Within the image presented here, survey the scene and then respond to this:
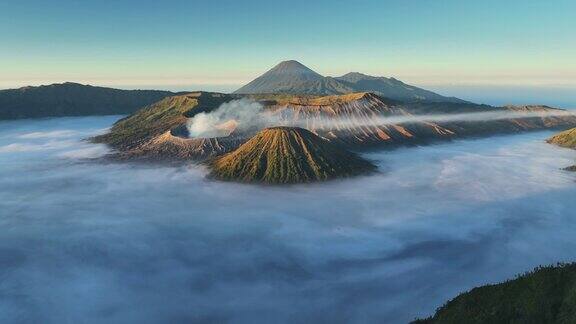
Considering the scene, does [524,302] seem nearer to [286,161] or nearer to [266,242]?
[266,242]

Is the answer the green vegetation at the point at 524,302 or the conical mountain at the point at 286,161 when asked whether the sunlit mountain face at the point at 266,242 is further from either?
the green vegetation at the point at 524,302

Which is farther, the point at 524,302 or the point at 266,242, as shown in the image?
the point at 266,242

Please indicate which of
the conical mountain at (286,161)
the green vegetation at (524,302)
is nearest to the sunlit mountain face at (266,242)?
the conical mountain at (286,161)

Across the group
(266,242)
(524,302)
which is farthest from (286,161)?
(524,302)

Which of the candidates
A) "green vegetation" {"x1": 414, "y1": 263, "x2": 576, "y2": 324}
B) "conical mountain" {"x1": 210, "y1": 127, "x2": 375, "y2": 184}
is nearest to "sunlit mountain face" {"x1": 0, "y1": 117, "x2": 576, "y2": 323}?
"conical mountain" {"x1": 210, "y1": 127, "x2": 375, "y2": 184}

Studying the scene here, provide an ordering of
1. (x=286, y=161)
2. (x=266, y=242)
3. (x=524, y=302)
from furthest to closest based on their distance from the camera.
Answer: (x=286, y=161)
(x=266, y=242)
(x=524, y=302)
